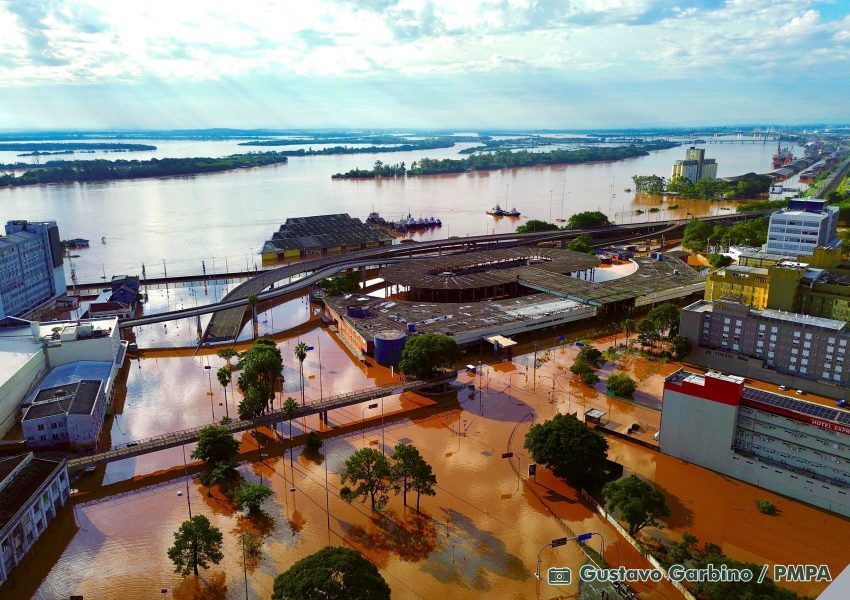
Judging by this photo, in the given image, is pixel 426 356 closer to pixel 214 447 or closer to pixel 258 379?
pixel 258 379

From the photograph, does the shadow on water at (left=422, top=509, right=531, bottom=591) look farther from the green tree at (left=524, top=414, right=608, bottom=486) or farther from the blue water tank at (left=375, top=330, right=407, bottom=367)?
the blue water tank at (left=375, top=330, right=407, bottom=367)

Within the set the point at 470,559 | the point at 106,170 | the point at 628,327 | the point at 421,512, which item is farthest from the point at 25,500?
the point at 106,170

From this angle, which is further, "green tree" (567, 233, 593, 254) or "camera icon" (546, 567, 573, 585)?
"green tree" (567, 233, 593, 254)

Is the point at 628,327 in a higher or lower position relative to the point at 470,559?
higher

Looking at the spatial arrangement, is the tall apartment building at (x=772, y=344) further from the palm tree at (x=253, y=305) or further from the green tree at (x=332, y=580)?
the palm tree at (x=253, y=305)

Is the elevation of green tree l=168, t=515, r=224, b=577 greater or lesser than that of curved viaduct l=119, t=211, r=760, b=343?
lesser

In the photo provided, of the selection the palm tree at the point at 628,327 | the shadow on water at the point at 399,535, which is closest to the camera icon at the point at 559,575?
the shadow on water at the point at 399,535

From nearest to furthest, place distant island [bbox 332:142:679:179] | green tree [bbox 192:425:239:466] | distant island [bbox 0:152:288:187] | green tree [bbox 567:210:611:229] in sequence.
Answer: green tree [bbox 192:425:239:466], green tree [bbox 567:210:611:229], distant island [bbox 0:152:288:187], distant island [bbox 332:142:679:179]

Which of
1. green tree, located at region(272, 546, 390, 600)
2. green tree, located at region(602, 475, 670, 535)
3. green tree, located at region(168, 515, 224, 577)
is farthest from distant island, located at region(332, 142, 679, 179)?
green tree, located at region(272, 546, 390, 600)
